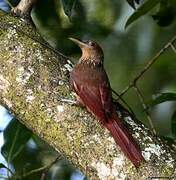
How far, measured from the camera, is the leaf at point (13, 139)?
139 inches

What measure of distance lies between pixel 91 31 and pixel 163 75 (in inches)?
33.9

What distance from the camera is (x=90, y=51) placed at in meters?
3.46

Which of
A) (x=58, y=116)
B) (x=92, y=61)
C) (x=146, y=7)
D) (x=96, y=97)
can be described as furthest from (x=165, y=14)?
(x=58, y=116)

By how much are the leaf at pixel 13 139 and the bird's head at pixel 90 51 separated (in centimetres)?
45

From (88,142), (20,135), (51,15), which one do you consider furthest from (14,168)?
(88,142)

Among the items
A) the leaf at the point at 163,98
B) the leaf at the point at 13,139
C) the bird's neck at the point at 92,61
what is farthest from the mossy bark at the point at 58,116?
the leaf at the point at 13,139

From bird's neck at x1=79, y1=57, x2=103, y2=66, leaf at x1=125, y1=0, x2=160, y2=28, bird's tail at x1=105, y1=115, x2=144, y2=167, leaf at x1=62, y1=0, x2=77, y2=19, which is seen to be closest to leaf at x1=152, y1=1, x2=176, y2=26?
leaf at x1=125, y1=0, x2=160, y2=28

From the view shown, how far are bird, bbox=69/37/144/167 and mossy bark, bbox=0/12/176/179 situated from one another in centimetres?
3

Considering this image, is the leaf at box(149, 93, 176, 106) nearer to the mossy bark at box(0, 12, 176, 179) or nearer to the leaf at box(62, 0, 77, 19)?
the mossy bark at box(0, 12, 176, 179)

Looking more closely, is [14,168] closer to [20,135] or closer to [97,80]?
[20,135]

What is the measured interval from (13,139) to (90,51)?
54 centimetres

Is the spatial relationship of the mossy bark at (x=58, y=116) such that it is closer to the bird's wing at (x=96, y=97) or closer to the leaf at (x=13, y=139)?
the bird's wing at (x=96, y=97)

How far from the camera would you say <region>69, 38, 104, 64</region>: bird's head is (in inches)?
134

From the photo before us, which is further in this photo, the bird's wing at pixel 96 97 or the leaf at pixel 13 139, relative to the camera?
the leaf at pixel 13 139
